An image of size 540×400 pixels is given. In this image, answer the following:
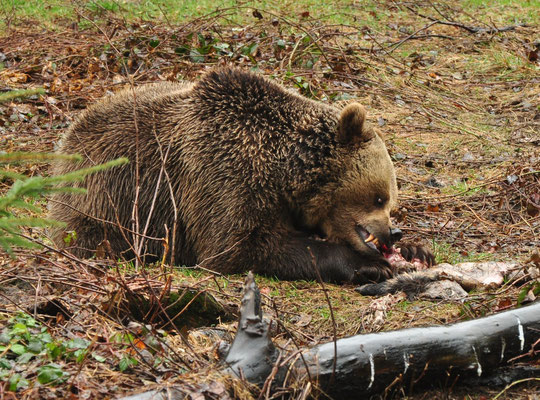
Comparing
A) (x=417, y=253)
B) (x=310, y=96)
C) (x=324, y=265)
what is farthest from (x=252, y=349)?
(x=310, y=96)

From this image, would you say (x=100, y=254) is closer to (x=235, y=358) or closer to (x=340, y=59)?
(x=235, y=358)

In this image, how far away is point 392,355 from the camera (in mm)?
3711

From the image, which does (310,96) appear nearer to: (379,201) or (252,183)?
(379,201)

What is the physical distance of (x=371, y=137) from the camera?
20.9 ft

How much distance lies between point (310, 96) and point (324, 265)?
16.4 feet

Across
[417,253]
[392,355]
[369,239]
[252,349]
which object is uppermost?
[252,349]

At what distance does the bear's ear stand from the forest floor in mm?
1315

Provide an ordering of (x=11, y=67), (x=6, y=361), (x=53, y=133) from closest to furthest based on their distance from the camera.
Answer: (x=6, y=361)
(x=53, y=133)
(x=11, y=67)

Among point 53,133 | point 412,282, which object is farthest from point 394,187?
→ point 53,133

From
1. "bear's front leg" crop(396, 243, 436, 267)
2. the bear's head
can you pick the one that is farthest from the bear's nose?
"bear's front leg" crop(396, 243, 436, 267)

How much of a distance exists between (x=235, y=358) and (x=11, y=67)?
8698 millimetres

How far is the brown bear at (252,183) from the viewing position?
610cm

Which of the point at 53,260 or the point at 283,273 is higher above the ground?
the point at 53,260

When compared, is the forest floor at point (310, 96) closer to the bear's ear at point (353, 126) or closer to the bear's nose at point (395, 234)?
the bear's nose at point (395, 234)
